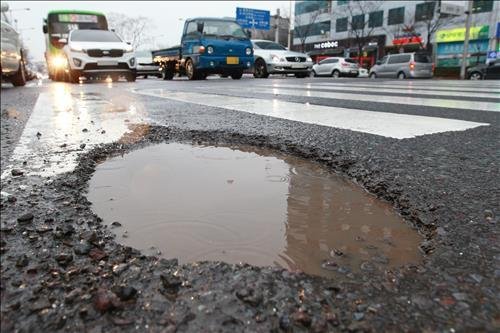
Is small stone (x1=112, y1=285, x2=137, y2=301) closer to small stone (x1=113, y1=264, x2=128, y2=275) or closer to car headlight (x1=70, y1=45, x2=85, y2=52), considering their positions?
small stone (x1=113, y1=264, x2=128, y2=275)

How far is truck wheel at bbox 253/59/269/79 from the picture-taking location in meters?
17.0

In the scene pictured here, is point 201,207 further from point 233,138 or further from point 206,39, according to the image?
point 206,39

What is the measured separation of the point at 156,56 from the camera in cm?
1847

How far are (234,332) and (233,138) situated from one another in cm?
221

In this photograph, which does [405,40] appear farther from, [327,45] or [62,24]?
[62,24]

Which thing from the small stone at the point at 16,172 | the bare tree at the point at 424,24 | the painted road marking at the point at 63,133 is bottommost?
the small stone at the point at 16,172

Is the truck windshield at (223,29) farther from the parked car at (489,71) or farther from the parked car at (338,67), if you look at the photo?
the parked car at (489,71)

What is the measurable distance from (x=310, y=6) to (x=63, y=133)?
61.3 metres

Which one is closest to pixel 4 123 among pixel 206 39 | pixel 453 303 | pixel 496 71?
pixel 453 303

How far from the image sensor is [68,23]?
17250 millimetres

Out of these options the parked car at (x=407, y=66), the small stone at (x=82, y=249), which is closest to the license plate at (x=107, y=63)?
the small stone at (x=82, y=249)

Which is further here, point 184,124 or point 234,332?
point 184,124

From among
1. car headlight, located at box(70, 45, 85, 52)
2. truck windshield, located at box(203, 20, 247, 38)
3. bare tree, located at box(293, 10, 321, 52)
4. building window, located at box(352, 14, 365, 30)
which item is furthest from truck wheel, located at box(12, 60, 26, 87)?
bare tree, located at box(293, 10, 321, 52)

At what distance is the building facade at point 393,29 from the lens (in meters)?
38.0
